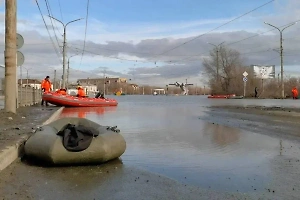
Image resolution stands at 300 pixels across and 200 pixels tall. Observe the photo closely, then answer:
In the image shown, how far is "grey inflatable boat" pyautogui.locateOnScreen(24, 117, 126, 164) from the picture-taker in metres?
6.37

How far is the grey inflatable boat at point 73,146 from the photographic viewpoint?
637 centimetres

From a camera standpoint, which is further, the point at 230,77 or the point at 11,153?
the point at 230,77

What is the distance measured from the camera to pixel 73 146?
644 cm

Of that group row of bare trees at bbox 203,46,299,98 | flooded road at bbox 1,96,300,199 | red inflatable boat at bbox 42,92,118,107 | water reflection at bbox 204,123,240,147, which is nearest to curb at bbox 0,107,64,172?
flooded road at bbox 1,96,300,199

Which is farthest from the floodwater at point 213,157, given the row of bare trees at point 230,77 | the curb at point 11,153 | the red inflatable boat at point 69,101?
the row of bare trees at point 230,77

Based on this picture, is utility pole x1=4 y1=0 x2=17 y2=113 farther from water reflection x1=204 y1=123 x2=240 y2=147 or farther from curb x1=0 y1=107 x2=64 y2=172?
water reflection x1=204 y1=123 x2=240 y2=147

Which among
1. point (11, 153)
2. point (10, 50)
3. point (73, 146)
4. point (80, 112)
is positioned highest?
point (10, 50)

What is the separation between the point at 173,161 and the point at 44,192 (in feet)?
10.0

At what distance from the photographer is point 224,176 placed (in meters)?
6.21

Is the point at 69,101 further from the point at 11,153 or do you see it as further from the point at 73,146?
the point at 73,146

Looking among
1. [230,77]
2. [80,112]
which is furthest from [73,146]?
[230,77]

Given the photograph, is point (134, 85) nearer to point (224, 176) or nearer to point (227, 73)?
point (227, 73)

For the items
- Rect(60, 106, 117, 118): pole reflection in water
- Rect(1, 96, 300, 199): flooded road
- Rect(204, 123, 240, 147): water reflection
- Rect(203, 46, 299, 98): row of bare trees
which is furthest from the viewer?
Rect(203, 46, 299, 98): row of bare trees

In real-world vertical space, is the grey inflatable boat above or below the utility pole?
below
